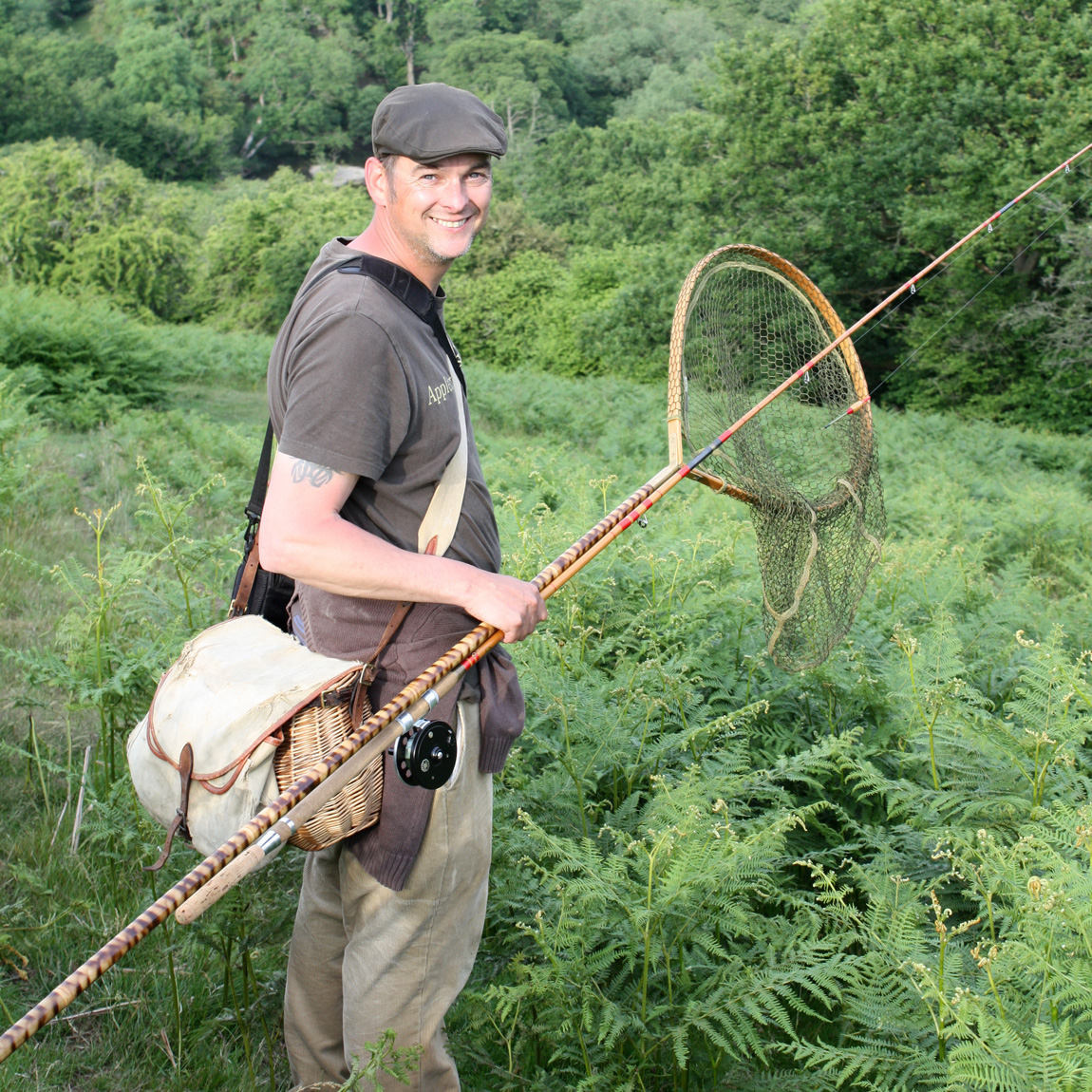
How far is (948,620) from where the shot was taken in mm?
4270

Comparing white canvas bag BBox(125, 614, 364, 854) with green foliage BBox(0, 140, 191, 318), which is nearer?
white canvas bag BBox(125, 614, 364, 854)

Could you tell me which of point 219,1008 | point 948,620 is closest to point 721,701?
point 948,620

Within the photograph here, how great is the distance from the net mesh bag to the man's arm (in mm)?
1143

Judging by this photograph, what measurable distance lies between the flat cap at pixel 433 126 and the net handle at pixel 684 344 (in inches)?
29.5

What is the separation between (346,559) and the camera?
2.08 m

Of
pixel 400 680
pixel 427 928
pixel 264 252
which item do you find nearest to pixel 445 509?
pixel 400 680

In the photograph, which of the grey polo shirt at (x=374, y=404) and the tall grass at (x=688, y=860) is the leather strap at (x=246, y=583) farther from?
the tall grass at (x=688, y=860)

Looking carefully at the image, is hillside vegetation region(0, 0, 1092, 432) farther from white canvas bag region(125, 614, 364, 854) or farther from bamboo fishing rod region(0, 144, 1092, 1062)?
white canvas bag region(125, 614, 364, 854)

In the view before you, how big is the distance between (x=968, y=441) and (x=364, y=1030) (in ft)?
55.1

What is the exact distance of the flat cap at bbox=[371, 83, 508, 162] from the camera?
2.31 metres

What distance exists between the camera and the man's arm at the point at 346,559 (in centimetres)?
208

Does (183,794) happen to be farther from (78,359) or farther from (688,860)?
(78,359)

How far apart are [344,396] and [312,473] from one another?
17 centimetres

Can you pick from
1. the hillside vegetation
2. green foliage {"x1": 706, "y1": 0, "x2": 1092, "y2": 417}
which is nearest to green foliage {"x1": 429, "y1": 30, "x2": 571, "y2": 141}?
the hillside vegetation
